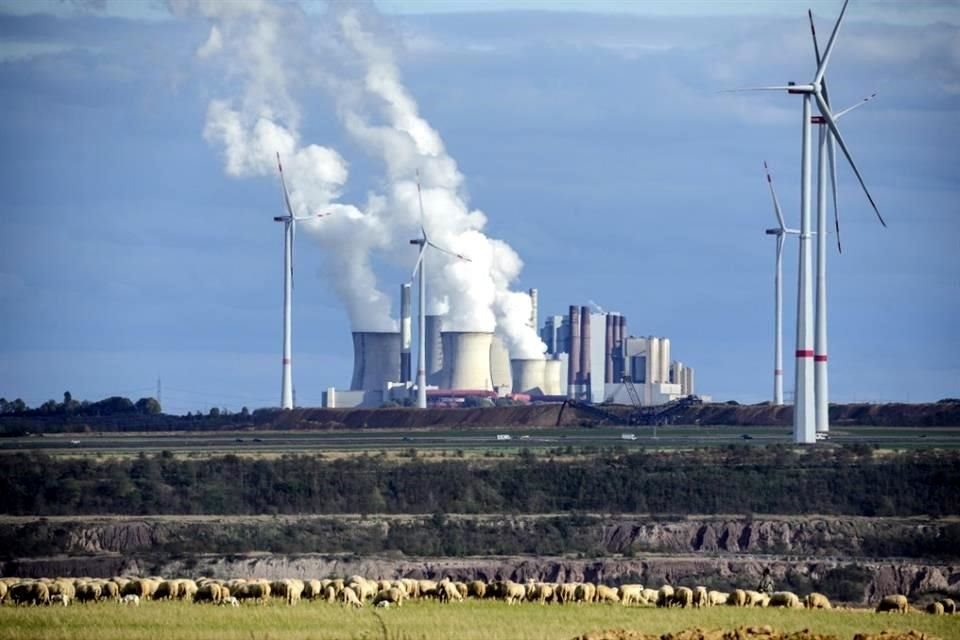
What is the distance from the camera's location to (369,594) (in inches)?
2468

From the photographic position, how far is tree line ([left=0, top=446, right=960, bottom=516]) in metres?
112

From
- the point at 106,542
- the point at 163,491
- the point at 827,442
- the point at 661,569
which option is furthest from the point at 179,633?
the point at 827,442

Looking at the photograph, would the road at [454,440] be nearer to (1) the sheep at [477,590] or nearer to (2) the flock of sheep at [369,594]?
(1) the sheep at [477,590]

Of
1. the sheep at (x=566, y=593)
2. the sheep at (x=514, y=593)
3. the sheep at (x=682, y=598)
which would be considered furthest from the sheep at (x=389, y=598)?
the sheep at (x=682, y=598)

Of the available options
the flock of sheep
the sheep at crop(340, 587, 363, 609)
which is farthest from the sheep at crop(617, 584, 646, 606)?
the sheep at crop(340, 587, 363, 609)

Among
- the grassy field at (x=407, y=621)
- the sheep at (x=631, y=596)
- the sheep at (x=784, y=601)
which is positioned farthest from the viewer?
the sheep at (x=631, y=596)

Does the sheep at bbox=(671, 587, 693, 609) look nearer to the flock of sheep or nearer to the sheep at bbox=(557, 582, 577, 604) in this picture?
the flock of sheep

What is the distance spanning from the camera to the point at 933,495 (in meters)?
113

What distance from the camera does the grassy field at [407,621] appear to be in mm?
52094

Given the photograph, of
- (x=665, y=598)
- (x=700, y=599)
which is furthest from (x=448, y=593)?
(x=700, y=599)

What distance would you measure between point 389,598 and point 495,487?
180 feet

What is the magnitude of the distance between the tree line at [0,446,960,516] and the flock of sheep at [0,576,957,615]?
46305mm

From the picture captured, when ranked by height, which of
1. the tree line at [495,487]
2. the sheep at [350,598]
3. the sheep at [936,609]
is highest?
the tree line at [495,487]

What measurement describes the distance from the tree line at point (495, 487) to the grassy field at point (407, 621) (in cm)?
5069
